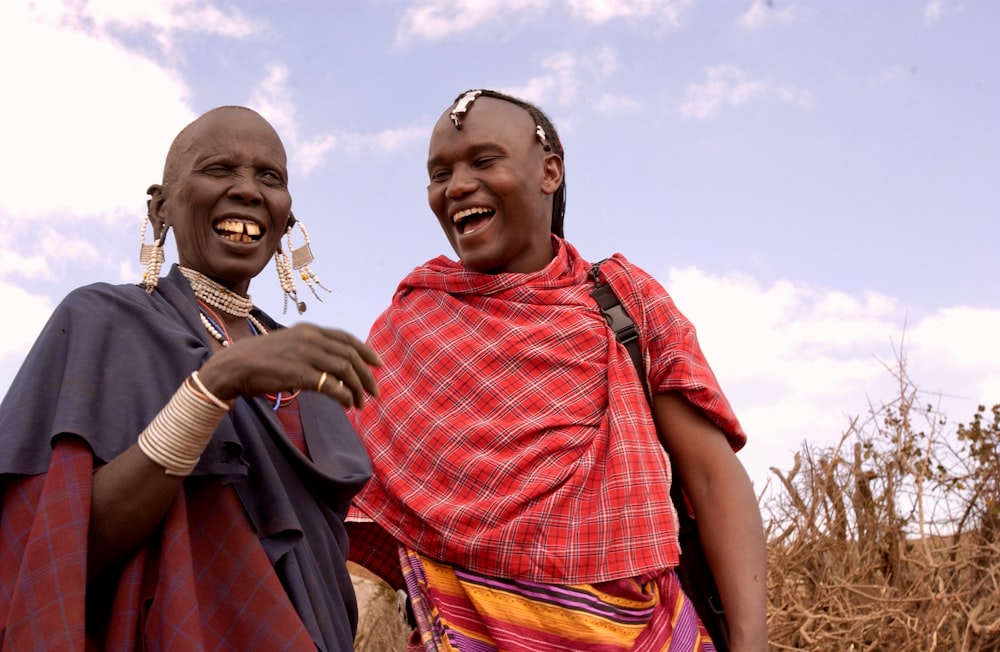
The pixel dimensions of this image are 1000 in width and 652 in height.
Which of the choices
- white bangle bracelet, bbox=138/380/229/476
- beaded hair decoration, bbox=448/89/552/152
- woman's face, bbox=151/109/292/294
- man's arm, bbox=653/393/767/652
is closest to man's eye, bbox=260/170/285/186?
woman's face, bbox=151/109/292/294

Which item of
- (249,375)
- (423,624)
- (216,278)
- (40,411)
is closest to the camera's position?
(249,375)

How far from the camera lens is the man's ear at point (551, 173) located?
3.83 m

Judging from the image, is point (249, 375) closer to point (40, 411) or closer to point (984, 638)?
point (40, 411)

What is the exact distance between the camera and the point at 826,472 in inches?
278

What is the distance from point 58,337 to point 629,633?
68.6 inches

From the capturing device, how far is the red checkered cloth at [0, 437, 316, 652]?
2.31 m

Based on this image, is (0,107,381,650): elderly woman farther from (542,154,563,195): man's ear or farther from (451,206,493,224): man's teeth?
(542,154,563,195): man's ear

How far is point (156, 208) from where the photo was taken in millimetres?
3090

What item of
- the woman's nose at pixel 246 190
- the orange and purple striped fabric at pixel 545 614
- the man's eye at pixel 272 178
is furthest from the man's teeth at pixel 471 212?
the orange and purple striped fabric at pixel 545 614

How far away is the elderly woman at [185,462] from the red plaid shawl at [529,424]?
0.34 metres

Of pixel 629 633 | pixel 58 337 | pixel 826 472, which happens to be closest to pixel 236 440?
pixel 58 337

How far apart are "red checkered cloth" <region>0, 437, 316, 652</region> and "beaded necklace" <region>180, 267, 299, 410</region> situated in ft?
Result: 1.66

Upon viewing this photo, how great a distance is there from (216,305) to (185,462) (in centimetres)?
77

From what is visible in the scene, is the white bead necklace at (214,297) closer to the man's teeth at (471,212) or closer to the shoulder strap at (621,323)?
the man's teeth at (471,212)
